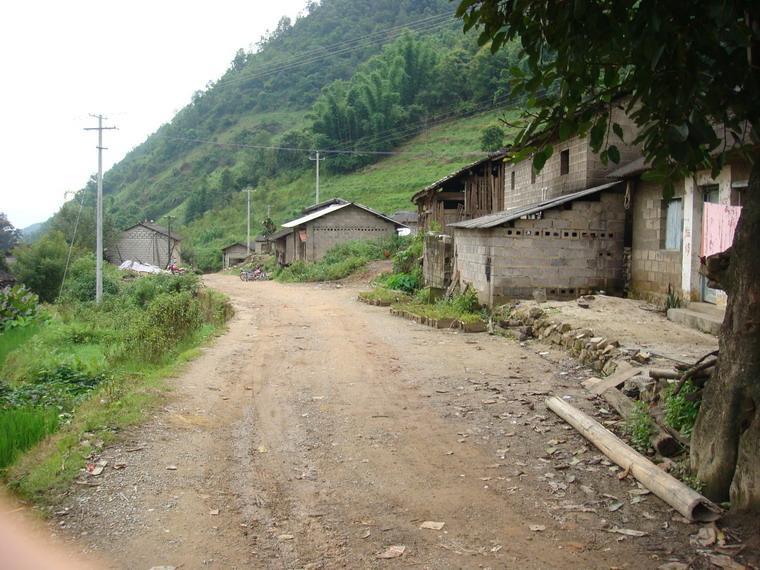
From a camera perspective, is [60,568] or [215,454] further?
[215,454]

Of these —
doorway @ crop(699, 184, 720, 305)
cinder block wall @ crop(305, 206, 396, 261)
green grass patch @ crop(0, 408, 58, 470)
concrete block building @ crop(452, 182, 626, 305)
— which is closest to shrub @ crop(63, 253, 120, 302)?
cinder block wall @ crop(305, 206, 396, 261)

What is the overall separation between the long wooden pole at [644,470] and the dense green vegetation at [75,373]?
189 inches

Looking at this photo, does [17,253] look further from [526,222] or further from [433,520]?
[433,520]

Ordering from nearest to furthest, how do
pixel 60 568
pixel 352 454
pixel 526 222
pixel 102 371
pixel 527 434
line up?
pixel 60 568 < pixel 352 454 < pixel 527 434 < pixel 102 371 < pixel 526 222

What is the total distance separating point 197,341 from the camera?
1389cm

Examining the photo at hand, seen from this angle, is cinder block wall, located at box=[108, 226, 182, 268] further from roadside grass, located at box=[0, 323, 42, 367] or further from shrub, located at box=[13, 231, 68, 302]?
roadside grass, located at box=[0, 323, 42, 367]

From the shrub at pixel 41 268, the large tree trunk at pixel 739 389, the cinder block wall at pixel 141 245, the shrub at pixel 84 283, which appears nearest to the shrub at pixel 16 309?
the shrub at pixel 84 283

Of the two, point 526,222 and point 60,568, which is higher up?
point 526,222

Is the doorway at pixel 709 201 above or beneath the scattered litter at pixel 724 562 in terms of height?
above

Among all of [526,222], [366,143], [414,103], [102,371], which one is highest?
[414,103]

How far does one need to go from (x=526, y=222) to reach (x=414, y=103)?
62.2 meters

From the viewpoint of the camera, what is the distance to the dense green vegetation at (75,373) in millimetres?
6117

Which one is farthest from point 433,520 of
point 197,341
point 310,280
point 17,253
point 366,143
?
point 366,143

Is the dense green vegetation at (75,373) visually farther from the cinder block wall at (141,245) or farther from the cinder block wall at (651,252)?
the cinder block wall at (141,245)
